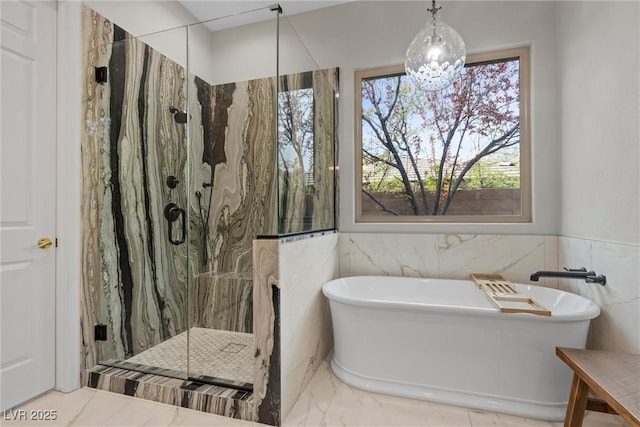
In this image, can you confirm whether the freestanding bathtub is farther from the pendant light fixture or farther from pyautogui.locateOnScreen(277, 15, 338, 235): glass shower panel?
the pendant light fixture

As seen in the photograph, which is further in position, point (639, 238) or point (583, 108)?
point (583, 108)

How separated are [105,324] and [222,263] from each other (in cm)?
103

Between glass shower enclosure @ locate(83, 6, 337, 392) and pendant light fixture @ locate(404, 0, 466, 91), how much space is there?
2.64ft

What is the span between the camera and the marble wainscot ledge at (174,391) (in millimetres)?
1643

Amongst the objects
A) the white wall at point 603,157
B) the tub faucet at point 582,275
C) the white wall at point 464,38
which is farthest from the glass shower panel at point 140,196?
the white wall at point 603,157

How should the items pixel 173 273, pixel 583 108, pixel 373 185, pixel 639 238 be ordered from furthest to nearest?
pixel 373 185
pixel 173 273
pixel 583 108
pixel 639 238

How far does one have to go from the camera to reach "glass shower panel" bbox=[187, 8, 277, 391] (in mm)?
2645

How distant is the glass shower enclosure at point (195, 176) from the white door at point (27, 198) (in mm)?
191

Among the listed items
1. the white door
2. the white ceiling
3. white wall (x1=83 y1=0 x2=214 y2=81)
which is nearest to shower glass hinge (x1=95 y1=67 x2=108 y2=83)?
the white door

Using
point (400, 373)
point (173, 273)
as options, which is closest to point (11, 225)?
point (173, 273)

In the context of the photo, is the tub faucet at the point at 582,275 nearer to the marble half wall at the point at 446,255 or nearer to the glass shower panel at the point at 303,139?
the marble half wall at the point at 446,255

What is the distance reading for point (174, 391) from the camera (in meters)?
1.74

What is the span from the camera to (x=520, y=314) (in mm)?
1606

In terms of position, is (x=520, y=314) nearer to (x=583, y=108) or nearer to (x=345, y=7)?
(x=583, y=108)
